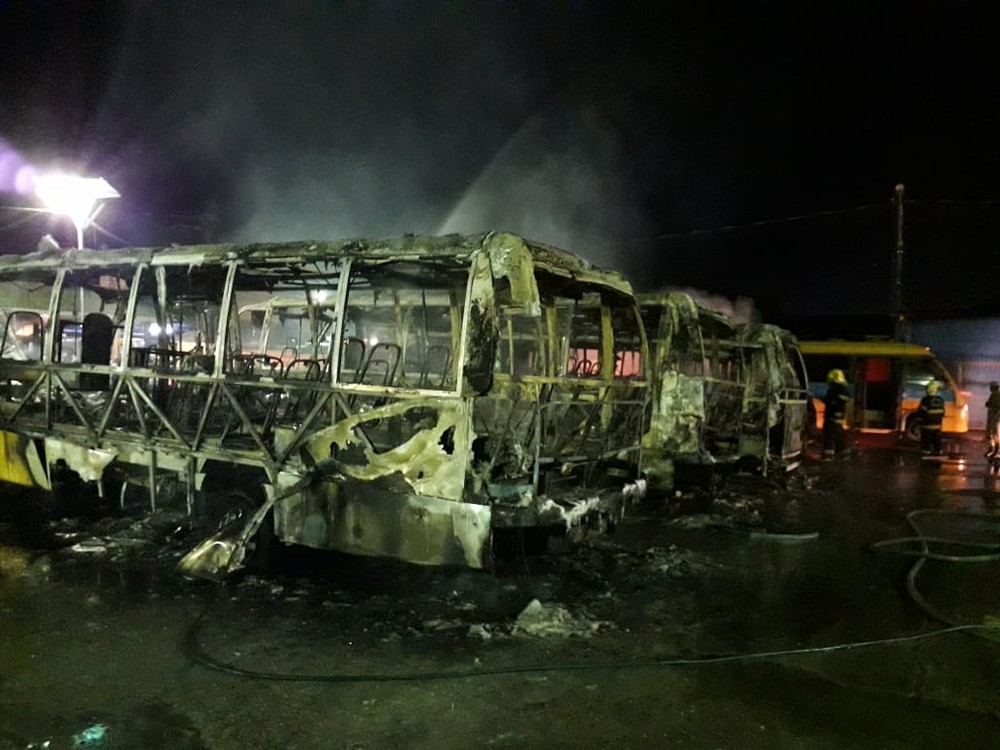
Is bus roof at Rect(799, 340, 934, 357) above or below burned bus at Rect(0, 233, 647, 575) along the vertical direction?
above

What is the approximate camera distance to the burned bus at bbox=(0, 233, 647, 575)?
4.86 m

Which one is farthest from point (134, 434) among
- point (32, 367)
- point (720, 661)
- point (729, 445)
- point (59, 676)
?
point (729, 445)

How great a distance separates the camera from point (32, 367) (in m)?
7.58

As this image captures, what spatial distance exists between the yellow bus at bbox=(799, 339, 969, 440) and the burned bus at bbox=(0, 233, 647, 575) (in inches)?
469

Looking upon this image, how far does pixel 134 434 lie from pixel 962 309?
1020 inches

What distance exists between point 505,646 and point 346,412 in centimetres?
212

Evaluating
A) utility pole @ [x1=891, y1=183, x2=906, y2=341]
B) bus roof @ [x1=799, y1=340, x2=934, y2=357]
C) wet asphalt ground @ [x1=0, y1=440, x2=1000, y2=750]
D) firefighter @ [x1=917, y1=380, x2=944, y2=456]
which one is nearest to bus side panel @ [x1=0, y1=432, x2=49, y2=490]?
wet asphalt ground @ [x1=0, y1=440, x2=1000, y2=750]

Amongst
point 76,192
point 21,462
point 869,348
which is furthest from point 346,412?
point 869,348

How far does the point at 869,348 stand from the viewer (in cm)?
1841

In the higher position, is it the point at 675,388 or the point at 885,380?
the point at 885,380

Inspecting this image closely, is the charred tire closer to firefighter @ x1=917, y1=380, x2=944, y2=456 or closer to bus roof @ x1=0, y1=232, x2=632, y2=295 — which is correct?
bus roof @ x1=0, y1=232, x2=632, y2=295

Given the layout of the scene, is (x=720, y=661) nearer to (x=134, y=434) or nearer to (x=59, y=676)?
(x=59, y=676)

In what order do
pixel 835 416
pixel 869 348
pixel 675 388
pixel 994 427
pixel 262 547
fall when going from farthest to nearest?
pixel 869 348
pixel 835 416
pixel 994 427
pixel 675 388
pixel 262 547

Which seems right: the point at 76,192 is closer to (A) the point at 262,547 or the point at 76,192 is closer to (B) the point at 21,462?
(B) the point at 21,462
